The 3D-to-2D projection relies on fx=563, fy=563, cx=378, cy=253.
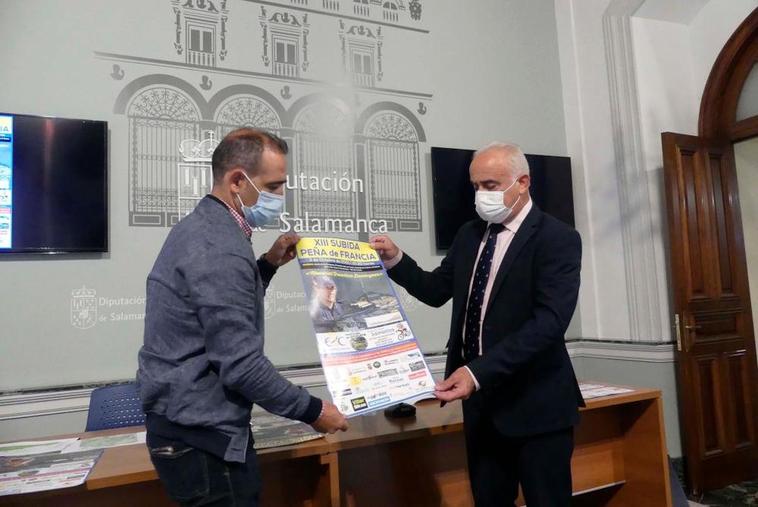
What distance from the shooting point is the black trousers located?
1656 millimetres

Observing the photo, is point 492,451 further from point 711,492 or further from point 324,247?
point 711,492

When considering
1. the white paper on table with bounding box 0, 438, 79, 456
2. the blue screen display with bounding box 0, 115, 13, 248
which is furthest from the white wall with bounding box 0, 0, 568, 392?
the white paper on table with bounding box 0, 438, 79, 456

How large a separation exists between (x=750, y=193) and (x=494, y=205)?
12.5 ft

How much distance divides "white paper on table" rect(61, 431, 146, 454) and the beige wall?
4.61 metres

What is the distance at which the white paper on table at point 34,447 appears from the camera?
1.87 m

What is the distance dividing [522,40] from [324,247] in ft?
10.1

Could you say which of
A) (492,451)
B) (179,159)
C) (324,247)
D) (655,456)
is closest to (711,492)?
(655,456)

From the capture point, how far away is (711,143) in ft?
12.1

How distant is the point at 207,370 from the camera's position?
1.30 meters

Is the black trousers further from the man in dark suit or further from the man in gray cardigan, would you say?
the man in gray cardigan

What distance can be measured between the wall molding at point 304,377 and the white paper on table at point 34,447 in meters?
0.76

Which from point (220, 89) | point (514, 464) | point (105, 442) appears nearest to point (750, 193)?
point (514, 464)

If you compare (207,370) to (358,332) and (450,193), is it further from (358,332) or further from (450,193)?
(450,193)

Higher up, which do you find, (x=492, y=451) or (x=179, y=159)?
(x=179, y=159)
